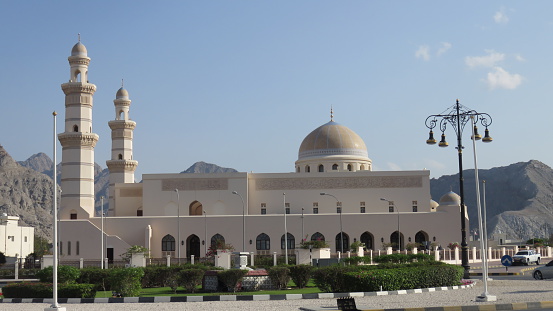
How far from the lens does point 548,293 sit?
1911cm

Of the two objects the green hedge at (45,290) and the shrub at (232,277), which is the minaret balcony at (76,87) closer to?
the green hedge at (45,290)

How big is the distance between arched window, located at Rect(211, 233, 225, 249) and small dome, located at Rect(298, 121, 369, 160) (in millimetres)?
13189

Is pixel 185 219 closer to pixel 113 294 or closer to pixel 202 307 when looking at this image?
pixel 113 294

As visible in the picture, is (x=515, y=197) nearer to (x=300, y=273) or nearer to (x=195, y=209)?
(x=195, y=209)

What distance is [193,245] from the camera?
53.3m

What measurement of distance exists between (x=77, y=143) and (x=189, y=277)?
3076cm

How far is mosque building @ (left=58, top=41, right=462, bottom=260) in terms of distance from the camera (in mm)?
51000

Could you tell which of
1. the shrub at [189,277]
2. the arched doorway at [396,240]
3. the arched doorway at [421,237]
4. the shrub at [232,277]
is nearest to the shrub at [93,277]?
the shrub at [189,277]

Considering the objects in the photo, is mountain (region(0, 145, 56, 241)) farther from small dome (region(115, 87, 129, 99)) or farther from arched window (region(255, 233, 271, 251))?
arched window (region(255, 233, 271, 251))

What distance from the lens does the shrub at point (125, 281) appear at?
21030 millimetres

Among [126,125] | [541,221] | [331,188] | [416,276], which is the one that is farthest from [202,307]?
[541,221]

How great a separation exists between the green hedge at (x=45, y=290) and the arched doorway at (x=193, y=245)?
101 ft

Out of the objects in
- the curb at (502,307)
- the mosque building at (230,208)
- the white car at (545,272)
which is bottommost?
the curb at (502,307)

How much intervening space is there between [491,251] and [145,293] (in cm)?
3225
